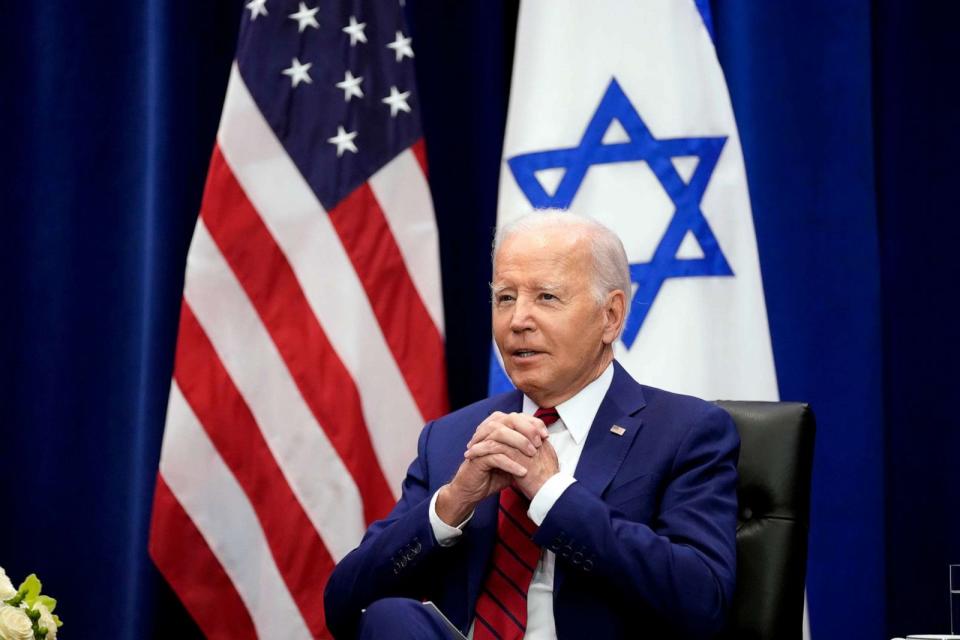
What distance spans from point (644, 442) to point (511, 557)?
32cm

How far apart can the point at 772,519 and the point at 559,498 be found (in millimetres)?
490

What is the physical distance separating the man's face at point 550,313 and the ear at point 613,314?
24 mm

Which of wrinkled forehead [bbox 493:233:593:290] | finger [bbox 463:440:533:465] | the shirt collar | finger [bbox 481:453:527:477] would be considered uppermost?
wrinkled forehead [bbox 493:233:593:290]

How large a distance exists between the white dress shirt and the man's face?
52 mm

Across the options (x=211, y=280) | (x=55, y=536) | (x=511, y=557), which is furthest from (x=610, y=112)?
(x=55, y=536)

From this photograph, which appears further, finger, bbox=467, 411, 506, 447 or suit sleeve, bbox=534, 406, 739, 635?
finger, bbox=467, 411, 506, 447

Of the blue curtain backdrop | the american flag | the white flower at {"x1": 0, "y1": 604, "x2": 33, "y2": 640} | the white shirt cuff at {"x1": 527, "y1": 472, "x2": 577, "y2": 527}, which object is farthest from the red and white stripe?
the white shirt cuff at {"x1": 527, "y1": 472, "x2": 577, "y2": 527}

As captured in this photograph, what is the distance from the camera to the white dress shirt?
208 centimetres

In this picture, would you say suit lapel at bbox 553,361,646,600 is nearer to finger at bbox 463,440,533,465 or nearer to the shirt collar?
the shirt collar

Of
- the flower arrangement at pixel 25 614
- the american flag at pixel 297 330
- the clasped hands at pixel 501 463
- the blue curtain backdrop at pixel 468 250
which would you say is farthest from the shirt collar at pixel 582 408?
the blue curtain backdrop at pixel 468 250

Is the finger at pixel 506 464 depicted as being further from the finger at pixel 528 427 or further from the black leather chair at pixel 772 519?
the black leather chair at pixel 772 519

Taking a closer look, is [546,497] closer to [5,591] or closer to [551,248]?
[551,248]

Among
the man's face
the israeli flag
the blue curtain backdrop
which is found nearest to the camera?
the man's face

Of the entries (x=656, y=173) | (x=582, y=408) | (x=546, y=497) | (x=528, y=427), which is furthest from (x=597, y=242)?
(x=656, y=173)
